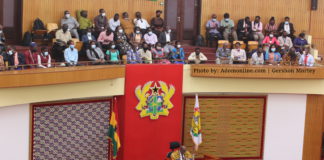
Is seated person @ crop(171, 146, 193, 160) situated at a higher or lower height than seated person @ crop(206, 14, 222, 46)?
lower

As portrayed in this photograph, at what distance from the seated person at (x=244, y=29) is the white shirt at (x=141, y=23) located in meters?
3.66

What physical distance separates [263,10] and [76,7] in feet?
25.9

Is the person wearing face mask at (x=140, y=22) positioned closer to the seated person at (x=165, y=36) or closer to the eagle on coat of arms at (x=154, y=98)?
the seated person at (x=165, y=36)

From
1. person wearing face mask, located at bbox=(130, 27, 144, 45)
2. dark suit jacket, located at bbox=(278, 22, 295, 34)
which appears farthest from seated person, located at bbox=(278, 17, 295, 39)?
person wearing face mask, located at bbox=(130, 27, 144, 45)

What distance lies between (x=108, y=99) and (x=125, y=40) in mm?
2644

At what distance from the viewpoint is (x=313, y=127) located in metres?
22.6

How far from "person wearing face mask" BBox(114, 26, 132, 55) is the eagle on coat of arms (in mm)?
1147

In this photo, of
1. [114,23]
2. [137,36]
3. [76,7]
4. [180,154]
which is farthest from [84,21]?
[180,154]

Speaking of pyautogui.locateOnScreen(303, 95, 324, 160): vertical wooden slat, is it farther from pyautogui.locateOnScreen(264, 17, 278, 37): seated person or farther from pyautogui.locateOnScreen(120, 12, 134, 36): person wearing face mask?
pyautogui.locateOnScreen(120, 12, 134, 36): person wearing face mask

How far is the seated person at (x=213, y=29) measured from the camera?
24.7 meters

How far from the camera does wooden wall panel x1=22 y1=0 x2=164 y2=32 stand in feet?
72.6

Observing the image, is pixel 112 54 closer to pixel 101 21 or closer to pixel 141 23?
pixel 101 21

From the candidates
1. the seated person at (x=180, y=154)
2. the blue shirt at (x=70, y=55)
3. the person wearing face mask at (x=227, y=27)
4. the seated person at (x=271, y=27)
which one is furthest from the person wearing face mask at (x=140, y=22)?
the seated person at (x=180, y=154)

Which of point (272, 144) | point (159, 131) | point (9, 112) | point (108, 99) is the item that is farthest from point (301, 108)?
point (9, 112)
